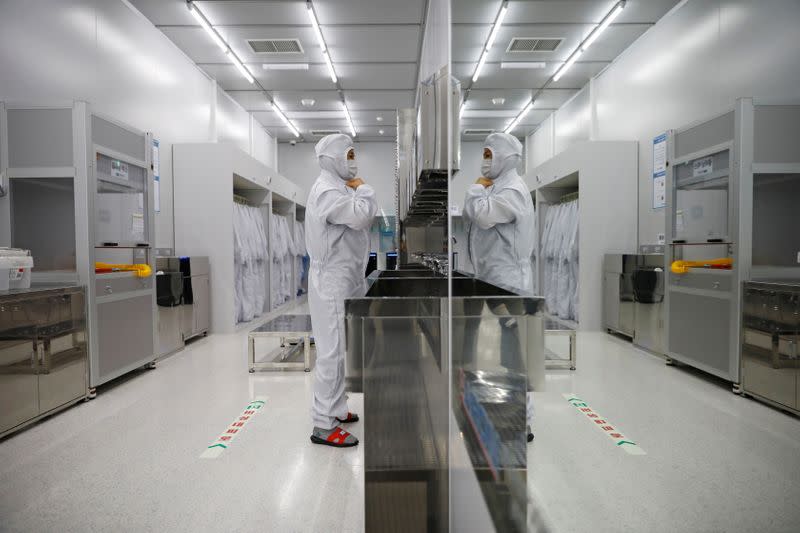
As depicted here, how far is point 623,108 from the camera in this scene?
17.9 ft

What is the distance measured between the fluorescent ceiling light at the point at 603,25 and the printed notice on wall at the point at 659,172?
134 centimetres

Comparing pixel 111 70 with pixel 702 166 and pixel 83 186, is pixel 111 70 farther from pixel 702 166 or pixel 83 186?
pixel 702 166

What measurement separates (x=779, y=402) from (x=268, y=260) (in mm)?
6285

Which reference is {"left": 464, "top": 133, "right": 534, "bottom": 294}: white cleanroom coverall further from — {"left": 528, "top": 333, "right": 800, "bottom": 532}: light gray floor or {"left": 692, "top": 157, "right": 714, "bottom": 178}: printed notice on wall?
{"left": 692, "top": 157, "right": 714, "bottom": 178}: printed notice on wall

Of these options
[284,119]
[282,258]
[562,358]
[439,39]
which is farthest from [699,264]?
[284,119]

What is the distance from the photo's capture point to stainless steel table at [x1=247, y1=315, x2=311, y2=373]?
378 cm

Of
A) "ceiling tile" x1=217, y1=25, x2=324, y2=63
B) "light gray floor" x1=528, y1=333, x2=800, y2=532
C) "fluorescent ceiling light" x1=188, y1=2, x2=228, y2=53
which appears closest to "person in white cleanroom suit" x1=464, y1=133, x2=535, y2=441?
"light gray floor" x1=528, y1=333, x2=800, y2=532

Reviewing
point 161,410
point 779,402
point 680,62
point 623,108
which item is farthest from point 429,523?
point 623,108

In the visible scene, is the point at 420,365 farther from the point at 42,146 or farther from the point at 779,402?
the point at 42,146

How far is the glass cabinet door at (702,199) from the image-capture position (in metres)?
3.27

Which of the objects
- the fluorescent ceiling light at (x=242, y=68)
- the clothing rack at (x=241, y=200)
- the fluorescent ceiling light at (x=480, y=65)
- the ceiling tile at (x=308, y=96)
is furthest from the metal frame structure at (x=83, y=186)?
the ceiling tile at (x=308, y=96)

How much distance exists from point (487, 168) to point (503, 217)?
0.29 meters

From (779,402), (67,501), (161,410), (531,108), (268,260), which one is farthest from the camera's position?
(268,260)

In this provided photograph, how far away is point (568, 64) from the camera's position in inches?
185
